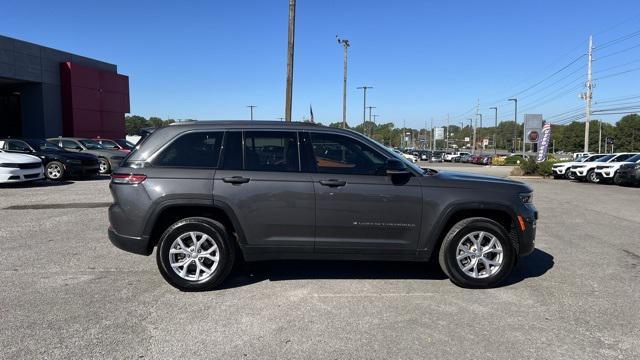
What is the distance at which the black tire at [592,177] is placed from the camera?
2152 cm

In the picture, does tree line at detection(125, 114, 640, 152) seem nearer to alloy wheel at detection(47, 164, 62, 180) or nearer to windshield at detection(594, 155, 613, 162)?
windshield at detection(594, 155, 613, 162)

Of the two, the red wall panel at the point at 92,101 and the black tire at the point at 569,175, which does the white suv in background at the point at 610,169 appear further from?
the red wall panel at the point at 92,101

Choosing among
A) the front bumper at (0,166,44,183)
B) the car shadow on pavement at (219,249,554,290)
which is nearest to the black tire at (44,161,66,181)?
the front bumper at (0,166,44,183)

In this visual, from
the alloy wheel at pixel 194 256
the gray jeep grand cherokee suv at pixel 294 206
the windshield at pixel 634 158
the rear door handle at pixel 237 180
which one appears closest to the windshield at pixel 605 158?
the windshield at pixel 634 158

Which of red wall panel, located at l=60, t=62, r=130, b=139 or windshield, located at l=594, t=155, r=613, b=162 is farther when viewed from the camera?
red wall panel, located at l=60, t=62, r=130, b=139

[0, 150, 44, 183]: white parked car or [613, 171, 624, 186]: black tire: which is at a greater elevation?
[0, 150, 44, 183]: white parked car

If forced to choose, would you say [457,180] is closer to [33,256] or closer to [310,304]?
[310,304]

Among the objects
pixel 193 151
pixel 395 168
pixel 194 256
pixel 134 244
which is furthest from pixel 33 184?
pixel 395 168

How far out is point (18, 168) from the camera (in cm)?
1338

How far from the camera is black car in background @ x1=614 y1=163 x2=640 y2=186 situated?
758 inches

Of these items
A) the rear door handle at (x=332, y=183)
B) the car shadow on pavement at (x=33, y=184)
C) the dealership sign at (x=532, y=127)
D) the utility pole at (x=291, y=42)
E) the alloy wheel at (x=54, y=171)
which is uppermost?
the utility pole at (x=291, y=42)

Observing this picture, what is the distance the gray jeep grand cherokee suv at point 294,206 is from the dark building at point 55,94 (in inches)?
1229

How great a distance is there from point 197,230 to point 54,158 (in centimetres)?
1364

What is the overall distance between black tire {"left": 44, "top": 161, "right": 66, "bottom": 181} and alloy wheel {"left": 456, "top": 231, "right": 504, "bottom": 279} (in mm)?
15069
